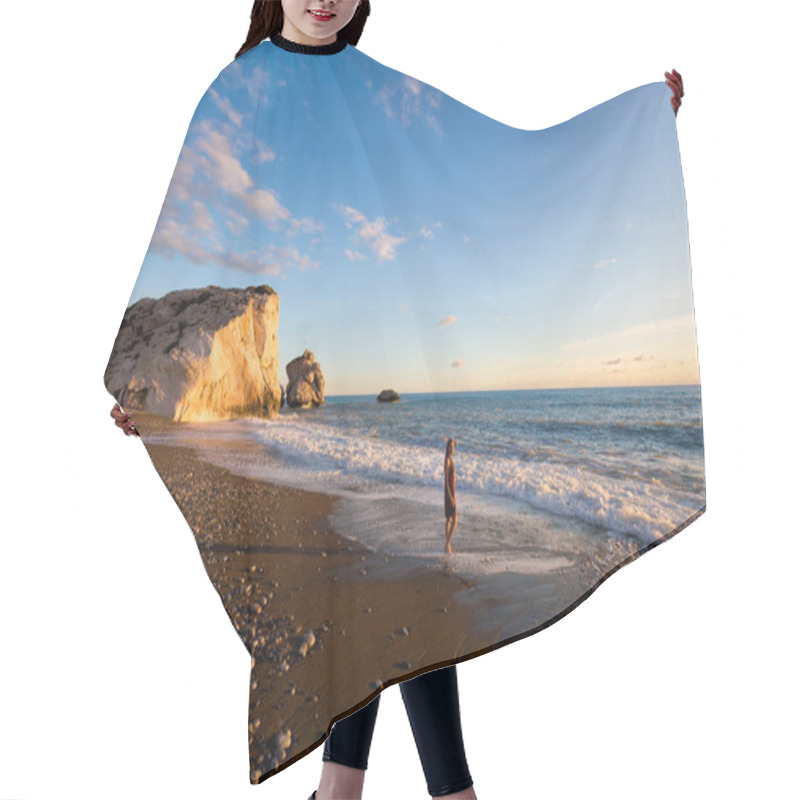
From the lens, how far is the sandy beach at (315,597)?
215 centimetres

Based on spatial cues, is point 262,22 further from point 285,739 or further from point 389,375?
point 285,739

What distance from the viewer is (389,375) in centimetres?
225

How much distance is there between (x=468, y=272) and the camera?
2.33m

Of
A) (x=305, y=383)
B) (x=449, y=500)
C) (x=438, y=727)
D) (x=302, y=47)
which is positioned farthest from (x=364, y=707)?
(x=302, y=47)

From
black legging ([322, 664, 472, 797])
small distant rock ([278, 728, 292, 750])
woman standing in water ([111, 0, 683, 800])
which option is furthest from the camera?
black legging ([322, 664, 472, 797])

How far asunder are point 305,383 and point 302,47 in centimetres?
71

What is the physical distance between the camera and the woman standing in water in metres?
2.26

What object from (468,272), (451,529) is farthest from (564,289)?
(451,529)

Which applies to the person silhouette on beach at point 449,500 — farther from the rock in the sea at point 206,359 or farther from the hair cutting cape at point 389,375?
the rock in the sea at point 206,359

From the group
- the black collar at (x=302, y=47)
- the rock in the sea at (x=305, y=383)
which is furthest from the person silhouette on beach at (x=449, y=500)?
the black collar at (x=302, y=47)

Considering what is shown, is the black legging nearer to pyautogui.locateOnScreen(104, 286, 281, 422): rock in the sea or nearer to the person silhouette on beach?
the person silhouette on beach

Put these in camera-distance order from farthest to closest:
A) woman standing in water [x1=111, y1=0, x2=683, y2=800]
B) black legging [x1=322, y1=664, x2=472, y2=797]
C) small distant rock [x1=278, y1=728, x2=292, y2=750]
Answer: black legging [x1=322, y1=664, x2=472, y2=797]
woman standing in water [x1=111, y1=0, x2=683, y2=800]
small distant rock [x1=278, y1=728, x2=292, y2=750]

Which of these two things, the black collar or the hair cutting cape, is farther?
the black collar

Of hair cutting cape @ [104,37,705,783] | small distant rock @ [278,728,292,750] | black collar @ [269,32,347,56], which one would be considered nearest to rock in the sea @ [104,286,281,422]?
hair cutting cape @ [104,37,705,783]
